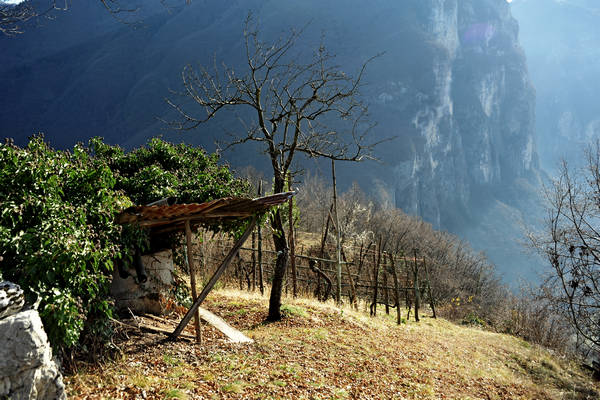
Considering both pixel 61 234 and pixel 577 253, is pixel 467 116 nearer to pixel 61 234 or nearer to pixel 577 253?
pixel 577 253

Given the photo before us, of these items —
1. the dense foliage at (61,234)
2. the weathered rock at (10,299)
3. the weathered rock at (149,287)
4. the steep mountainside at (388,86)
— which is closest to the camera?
the weathered rock at (10,299)

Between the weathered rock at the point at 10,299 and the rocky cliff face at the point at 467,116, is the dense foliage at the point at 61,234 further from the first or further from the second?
the rocky cliff face at the point at 467,116

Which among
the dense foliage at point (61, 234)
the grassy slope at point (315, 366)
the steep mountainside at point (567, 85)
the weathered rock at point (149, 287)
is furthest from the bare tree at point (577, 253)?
the steep mountainside at point (567, 85)

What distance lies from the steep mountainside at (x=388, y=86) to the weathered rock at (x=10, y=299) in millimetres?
83808

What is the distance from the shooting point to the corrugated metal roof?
585 cm

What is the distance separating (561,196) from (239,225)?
37.2 feet

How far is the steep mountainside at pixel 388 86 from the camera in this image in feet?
341

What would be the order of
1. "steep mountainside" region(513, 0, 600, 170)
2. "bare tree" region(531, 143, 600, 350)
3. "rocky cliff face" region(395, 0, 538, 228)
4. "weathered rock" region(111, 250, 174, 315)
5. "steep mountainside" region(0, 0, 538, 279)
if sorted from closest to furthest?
"weathered rock" region(111, 250, 174, 315)
"bare tree" region(531, 143, 600, 350)
"steep mountainside" region(0, 0, 538, 279)
"rocky cliff face" region(395, 0, 538, 228)
"steep mountainside" region(513, 0, 600, 170)

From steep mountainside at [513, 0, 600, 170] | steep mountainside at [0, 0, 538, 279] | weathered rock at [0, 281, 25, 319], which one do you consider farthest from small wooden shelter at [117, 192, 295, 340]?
steep mountainside at [513, 0, 600, 170]

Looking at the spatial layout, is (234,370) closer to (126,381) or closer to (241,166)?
Result: (126,381)

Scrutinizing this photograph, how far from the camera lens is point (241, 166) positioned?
7919 centimetres

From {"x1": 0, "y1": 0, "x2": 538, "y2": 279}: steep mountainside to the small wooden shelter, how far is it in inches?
3159

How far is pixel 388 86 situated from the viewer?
113 meters

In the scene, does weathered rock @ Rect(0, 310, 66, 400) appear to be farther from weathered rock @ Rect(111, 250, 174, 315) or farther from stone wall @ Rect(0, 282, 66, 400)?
weathered rock @ Rect(111, 250, 174, 315)
